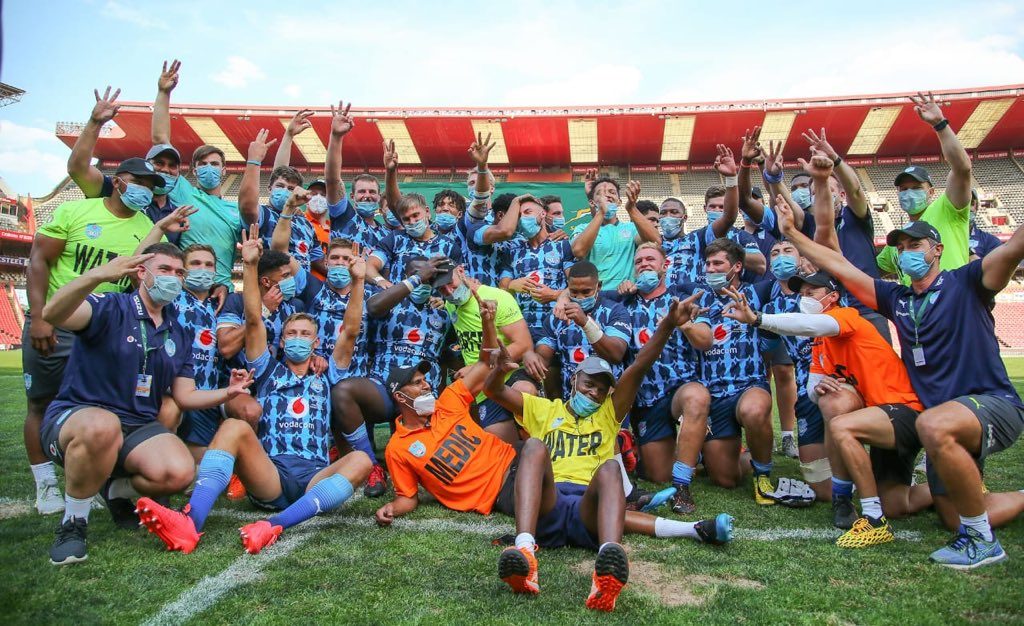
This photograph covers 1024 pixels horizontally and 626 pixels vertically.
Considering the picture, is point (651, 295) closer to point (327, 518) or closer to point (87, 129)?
point (327, 518)

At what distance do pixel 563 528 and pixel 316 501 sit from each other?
4.91 ft

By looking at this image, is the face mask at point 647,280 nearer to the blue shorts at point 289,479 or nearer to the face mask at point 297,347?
the face mask at point 297,347

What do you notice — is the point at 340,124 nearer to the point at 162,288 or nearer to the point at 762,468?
the point at 162,288

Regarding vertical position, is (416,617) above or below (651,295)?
below

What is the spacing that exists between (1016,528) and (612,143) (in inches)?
1095

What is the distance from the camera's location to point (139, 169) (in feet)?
16.3

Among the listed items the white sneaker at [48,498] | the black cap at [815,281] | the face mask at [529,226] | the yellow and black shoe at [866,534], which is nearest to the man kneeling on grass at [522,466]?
the yellow and black shoe at [866,534]

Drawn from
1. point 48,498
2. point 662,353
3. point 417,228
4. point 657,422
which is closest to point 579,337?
point 662,353

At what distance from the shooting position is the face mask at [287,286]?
5.68 meters

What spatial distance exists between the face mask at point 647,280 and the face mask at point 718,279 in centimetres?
42

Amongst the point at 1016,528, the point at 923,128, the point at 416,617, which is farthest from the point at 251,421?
the point at 923,128

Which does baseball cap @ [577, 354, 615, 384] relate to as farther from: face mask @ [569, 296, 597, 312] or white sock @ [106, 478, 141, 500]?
white sock @ [106, 478, 141, 500]

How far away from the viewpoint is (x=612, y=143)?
30438 millimetres

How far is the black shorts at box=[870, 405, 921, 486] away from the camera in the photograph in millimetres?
4168
